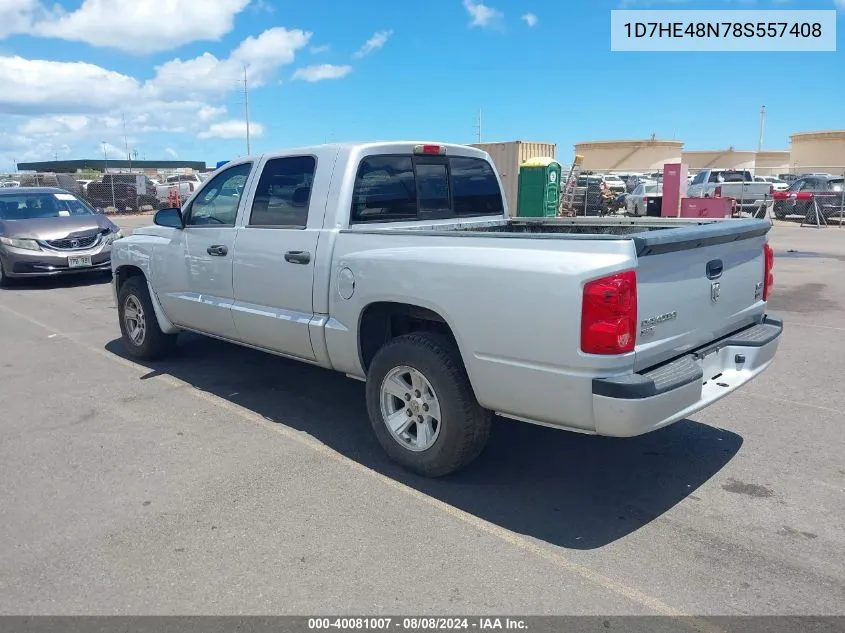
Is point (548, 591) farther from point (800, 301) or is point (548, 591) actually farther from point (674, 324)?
point (800, 301)

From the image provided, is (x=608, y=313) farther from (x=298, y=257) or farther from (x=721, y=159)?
(x=721, y=159)

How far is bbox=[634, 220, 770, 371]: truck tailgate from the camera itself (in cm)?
336

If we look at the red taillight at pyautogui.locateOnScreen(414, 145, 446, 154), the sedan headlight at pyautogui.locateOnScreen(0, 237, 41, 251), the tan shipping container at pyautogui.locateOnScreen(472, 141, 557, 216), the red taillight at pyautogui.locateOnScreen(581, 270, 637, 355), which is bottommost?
the sedan headlight at pyautogui.locateOnScreen(0, 237, 41, 251)

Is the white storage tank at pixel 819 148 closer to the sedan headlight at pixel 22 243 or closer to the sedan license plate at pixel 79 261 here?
the sedan license plate at pixel 79 261

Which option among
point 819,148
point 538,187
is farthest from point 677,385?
point 819,148

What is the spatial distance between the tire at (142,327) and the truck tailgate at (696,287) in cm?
475

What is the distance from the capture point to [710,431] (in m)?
4.90

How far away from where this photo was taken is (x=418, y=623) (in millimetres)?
2834

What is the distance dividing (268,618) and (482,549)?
41.6 inches

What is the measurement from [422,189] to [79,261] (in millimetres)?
8449

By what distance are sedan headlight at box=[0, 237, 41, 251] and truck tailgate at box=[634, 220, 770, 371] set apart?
10.8 m

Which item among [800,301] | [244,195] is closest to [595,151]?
[800,301]

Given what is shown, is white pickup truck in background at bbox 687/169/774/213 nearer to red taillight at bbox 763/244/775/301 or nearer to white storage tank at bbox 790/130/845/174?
red taillight at bbox 763/244/775/301

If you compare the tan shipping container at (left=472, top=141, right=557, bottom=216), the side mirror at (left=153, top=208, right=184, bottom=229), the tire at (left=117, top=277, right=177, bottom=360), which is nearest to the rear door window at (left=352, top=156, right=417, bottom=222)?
the side mirror at (left=153, top=208, right=184, bottom=229)
